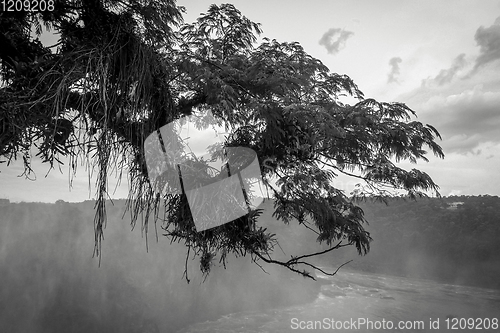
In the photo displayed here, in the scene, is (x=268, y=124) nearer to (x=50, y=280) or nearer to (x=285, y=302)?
(x=285, y=302)

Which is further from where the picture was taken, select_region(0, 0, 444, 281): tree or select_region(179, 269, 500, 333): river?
select_region(179, 269, 500, 333): river

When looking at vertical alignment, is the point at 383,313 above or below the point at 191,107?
below

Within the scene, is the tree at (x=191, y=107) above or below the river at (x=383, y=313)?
above

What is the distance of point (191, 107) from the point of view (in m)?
2.70

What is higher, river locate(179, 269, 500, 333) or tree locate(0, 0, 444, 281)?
tree locate(0, 0, 444, 281)

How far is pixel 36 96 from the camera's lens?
5.05 feet

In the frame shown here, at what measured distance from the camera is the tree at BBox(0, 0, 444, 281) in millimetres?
1552

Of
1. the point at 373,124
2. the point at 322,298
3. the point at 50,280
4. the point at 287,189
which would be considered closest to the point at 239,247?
the point at 287,189

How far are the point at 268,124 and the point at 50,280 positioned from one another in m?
59.5

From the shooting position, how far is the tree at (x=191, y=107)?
1552 mm

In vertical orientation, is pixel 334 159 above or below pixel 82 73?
below

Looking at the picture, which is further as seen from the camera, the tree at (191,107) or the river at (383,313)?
the river at (383,313)

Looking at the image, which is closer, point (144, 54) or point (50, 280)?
point (144, 54)

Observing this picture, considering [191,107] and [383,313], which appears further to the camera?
[383,313]
